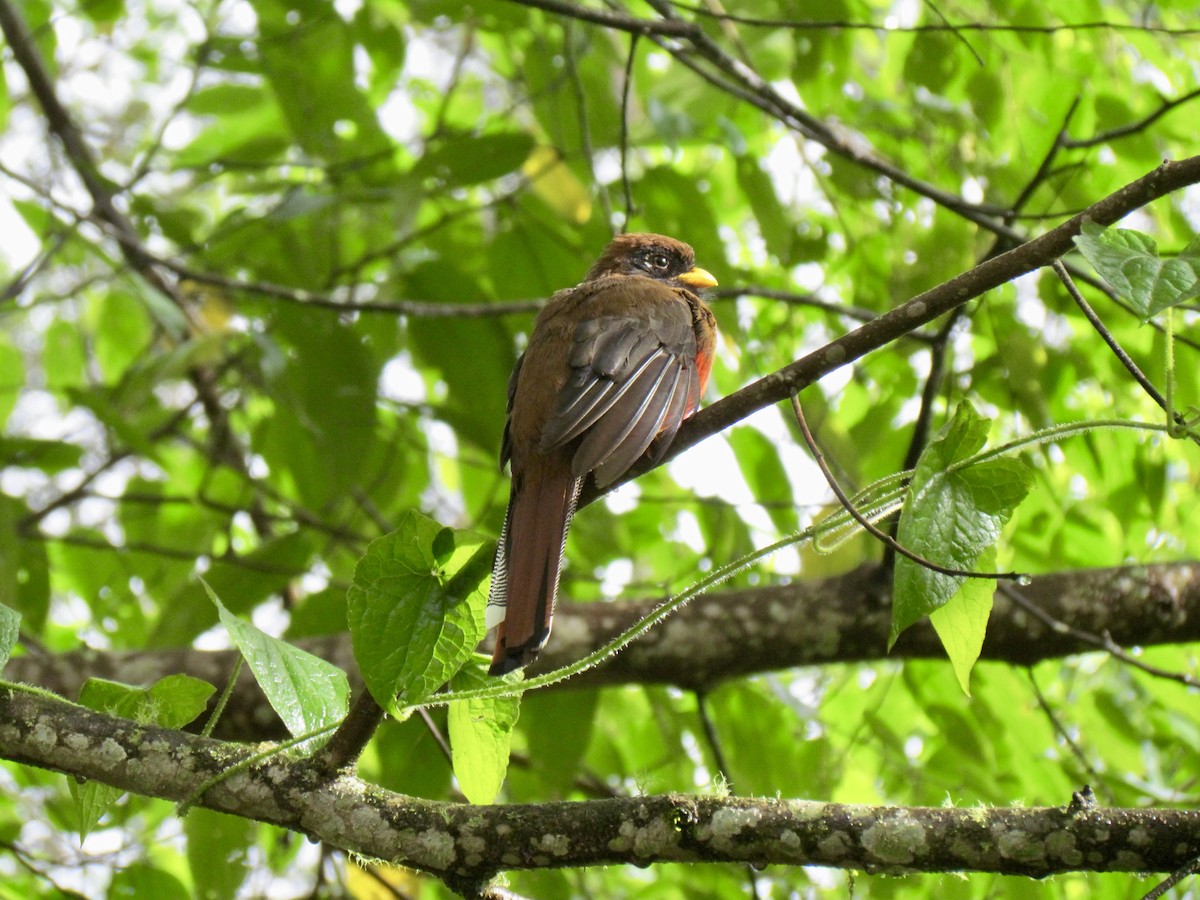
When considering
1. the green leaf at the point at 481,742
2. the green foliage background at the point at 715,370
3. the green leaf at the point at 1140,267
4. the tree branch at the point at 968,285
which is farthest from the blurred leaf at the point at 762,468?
the green leaf at the point at 1140,267

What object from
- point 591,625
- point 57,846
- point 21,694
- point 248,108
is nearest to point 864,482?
point 591,625

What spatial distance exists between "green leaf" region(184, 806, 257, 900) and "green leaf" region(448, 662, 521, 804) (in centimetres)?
149

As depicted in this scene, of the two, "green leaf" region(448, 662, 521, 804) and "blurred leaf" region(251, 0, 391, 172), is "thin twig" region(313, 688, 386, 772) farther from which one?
"blurred leaf" region(251, 0, 391, 172)

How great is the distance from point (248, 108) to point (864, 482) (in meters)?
3.13

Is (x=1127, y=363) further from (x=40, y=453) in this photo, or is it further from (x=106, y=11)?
(x=106, y=11)

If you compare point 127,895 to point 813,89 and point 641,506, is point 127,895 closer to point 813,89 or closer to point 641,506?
point 641,506

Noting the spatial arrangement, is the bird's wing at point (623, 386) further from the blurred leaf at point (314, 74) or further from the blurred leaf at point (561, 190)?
the blurred leaf at point (314, 74)

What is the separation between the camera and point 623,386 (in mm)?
3275

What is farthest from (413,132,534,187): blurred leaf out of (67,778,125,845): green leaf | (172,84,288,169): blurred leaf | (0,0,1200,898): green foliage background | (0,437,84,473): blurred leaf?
(67,778,125,845): green leaf

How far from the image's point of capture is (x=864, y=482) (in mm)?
4086

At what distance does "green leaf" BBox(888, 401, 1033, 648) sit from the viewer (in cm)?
171

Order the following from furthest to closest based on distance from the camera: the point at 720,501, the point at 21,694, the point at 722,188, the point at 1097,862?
1. the point at 722,188
2. the point at 720,501
3. the point at 21,694
4. the point at 1097,862

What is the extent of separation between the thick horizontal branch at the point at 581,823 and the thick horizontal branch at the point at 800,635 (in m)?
1.90

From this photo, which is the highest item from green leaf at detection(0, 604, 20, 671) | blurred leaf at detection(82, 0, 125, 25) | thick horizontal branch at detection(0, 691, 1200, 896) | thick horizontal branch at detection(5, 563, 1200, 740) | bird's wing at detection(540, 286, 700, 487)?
blurred leaf at detection(82, 0, 125, 25)
